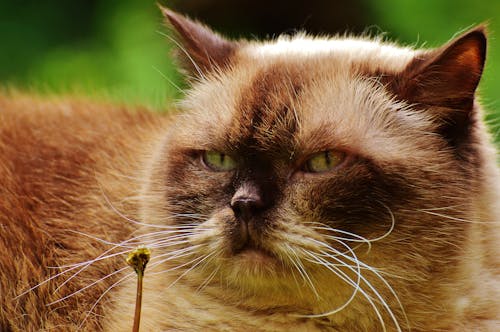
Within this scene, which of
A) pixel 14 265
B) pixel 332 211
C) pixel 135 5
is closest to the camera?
pixel 332 211

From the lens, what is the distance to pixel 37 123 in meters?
2.72

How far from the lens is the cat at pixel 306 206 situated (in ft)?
6.11

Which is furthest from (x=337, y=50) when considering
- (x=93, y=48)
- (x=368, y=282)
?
(x=93, y=48)

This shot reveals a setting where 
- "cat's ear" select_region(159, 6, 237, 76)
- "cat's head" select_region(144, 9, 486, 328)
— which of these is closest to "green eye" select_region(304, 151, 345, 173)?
"cat's head" select_region(144, 9, 486, 328)

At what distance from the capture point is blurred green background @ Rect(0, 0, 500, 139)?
3846mm

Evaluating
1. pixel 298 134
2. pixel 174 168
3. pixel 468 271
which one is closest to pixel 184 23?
pixel 174 168

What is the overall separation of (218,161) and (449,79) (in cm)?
59

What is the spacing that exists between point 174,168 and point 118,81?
199 cm

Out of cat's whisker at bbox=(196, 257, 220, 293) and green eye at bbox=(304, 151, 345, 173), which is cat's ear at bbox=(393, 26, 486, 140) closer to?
green eye at bbox=(304, 151, 345, 173)

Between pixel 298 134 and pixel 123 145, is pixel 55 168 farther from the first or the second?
pixel 298 134

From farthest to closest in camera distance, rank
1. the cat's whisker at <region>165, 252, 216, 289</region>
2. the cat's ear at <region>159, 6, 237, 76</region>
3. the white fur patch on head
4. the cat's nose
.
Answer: the cat's ear at <region>159, 6, 237, 76</region> → the white fur patch on head → the cat's whisker at <region>165, 252, 216, 289</region> → the cat's nose

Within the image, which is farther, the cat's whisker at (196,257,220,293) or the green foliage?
the green foliage

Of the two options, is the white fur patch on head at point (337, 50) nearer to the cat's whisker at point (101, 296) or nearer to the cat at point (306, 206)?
the cat at point (306, 206)

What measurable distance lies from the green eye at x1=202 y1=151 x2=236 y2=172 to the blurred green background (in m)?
1.68
